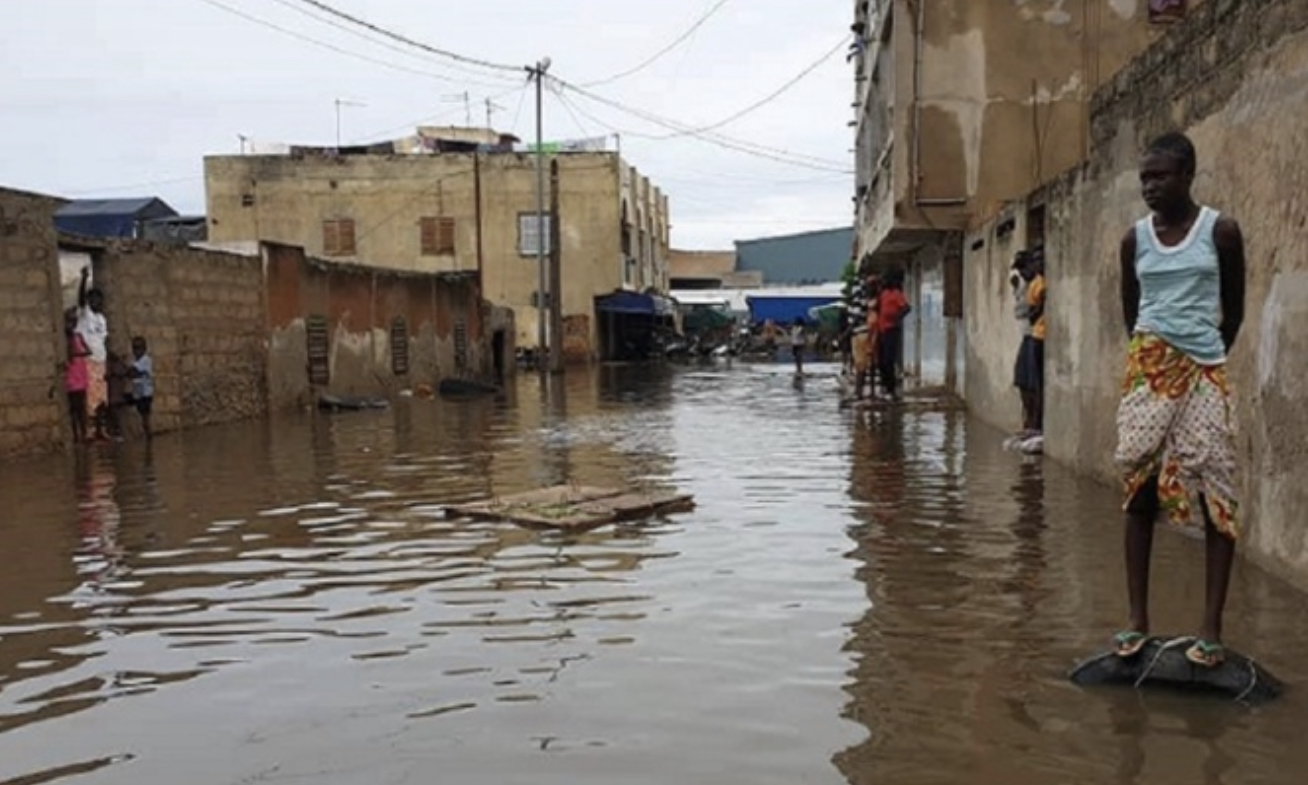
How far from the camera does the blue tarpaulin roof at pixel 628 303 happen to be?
4912 centimetres

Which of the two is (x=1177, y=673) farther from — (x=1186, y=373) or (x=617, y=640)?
(x=617, y=640)

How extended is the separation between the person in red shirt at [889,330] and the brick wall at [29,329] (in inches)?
430

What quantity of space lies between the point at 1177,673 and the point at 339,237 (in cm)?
4733

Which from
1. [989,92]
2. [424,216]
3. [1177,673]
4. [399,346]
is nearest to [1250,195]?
[1177,673]

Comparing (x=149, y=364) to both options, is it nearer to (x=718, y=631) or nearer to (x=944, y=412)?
(x=944, y=412)

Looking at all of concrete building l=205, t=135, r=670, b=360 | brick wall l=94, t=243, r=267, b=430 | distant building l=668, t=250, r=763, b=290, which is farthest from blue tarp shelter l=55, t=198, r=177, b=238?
distant building l=668, t=250, r=763, b=290

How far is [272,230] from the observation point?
49031 mm

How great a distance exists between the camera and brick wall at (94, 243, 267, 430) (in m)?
17.2

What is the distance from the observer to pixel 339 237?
161 ft

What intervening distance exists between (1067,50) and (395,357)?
1550 centimetres

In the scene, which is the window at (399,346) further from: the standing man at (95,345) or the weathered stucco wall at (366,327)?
the standing man at (95,345)

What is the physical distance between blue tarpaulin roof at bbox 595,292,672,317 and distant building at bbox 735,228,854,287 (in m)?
28.1

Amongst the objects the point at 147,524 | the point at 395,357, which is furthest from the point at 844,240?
the point at 147,524

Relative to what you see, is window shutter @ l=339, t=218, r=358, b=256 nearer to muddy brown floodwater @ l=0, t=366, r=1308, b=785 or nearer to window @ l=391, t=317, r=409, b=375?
window @ l=391, t=317, r=409, b=375
